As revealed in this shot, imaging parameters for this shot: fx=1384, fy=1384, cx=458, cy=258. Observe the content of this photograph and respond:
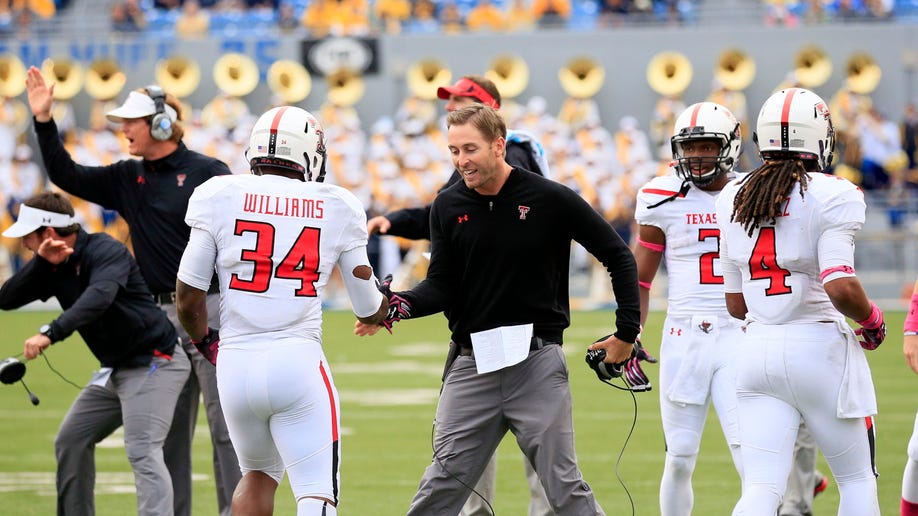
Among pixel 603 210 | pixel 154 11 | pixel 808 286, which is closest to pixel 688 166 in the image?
pixel 808 286

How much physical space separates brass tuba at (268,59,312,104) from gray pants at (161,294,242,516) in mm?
20642

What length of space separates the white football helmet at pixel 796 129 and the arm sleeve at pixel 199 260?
1910 millimetres

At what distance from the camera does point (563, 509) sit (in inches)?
189

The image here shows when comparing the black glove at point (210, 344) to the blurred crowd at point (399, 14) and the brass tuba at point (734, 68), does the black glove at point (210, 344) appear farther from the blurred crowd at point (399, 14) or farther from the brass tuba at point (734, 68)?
the blurred crowd at point (399, 14)

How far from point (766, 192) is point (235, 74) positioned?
23.3 metres

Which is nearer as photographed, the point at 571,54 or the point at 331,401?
the point at 331,401

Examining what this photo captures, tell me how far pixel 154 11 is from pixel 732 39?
11.5 metres

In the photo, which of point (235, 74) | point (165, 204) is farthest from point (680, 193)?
point (235, 74)

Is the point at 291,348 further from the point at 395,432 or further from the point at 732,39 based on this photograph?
the point at 732,39

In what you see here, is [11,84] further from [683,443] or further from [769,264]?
[769,264]

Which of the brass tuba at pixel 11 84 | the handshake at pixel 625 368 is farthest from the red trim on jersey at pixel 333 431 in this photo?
the brass tuba at pixel 11 84

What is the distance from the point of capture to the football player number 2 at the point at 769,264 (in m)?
4.56

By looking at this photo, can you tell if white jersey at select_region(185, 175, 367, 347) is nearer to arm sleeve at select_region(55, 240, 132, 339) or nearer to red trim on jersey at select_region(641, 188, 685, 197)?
arm sleeve at select_region(55, 240, 132, 339)

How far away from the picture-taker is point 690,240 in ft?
18.8
